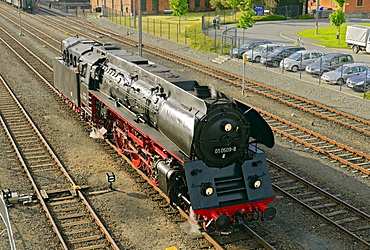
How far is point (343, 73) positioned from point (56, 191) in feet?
68.2

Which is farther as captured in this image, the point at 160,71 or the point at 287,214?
the point at 160,71

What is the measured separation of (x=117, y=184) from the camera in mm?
16031

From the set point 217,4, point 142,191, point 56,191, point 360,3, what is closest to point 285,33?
point 217,4

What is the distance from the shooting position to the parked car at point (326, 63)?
3136 cm

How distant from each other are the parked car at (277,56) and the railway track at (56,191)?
62.4 feet

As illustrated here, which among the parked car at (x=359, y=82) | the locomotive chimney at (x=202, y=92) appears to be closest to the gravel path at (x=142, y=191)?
the parked car at (x=359, y=82)

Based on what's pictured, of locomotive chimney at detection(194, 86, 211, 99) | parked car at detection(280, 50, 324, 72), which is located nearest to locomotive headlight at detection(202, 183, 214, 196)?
locomotive chimney at detection(194, 86, 211, 99)

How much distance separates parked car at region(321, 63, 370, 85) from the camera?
1153 inches

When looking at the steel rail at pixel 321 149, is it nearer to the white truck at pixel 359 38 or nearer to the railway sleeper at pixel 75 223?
the railway sleeper at pixel 75 223

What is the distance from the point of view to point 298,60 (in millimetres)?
33312

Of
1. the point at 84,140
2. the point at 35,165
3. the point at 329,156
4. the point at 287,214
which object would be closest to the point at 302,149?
the point at 329,156

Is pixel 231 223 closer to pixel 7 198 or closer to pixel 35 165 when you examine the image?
pixel 7 198

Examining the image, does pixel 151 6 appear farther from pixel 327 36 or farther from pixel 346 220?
pixel 346 220

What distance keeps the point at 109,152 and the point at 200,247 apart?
7946 mm
